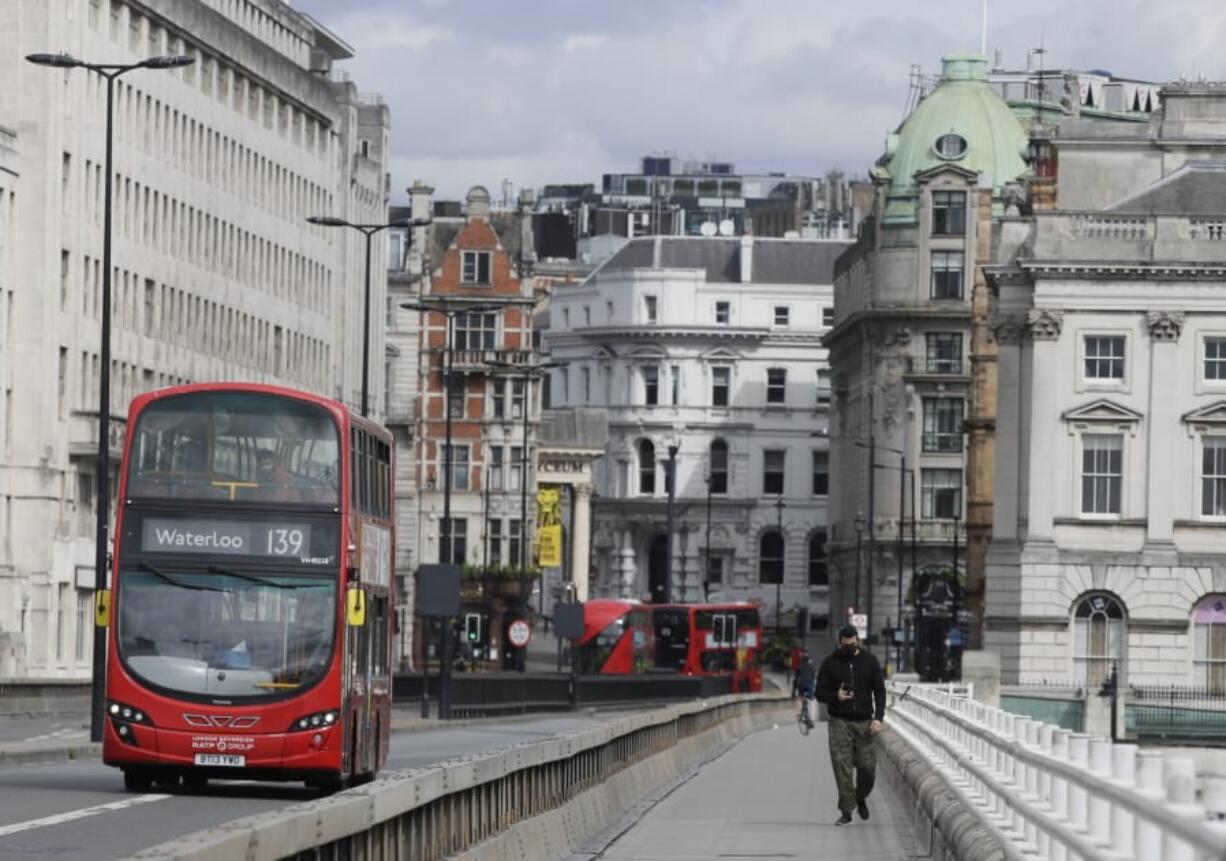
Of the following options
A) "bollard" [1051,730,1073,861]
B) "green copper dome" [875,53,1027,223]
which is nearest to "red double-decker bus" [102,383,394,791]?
"bollard" [1051,730,1073,861]

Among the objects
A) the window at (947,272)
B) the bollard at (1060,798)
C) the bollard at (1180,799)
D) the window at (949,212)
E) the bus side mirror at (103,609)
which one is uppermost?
the window at (949,212)

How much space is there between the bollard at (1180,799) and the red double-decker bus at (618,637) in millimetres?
111137

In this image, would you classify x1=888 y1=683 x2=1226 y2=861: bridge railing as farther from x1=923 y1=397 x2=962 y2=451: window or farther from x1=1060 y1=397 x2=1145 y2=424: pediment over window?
x1=923 y1=397 x2=962 y2=451: window

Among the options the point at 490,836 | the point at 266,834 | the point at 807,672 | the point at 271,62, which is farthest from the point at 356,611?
the point at 271,62

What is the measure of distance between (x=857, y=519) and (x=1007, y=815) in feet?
429

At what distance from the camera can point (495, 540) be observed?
533 feet

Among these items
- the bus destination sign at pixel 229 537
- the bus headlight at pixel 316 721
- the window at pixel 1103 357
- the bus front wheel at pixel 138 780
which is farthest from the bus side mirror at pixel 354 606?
the window at pixel 1103 357

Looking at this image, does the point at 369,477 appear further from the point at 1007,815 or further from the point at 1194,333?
the point at 1194,333

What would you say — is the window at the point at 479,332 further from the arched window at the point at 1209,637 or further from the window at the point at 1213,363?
the arched window at the point at 1209,637

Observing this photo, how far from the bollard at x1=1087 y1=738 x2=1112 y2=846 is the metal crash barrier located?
10.6 ft

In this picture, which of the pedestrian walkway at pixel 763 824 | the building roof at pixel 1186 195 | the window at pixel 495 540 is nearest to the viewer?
the pedestrian walkway at pixel 763 824

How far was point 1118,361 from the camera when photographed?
3814 inches

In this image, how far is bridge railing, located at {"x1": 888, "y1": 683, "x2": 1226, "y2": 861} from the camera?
464 inches

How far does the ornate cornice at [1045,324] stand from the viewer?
317 ft
